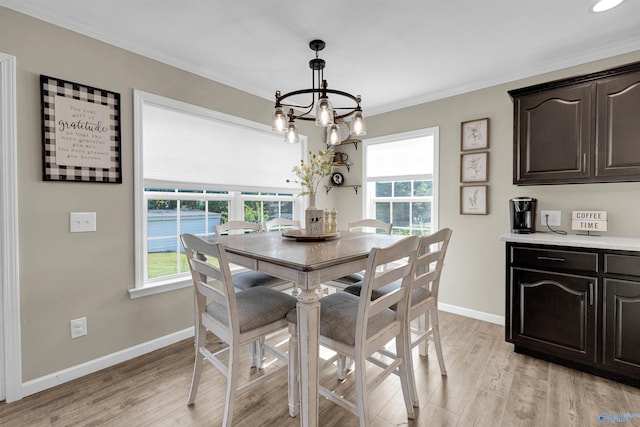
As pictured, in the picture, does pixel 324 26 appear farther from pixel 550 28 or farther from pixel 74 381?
pixel 74 381

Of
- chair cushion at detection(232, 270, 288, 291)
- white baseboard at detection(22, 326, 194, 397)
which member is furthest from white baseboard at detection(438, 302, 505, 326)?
white baseboard at detection(22, 326, 194, 397)

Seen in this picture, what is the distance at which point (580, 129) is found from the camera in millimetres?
2209

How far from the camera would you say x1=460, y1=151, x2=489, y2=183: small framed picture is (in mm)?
2961

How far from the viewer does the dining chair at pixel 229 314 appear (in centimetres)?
140

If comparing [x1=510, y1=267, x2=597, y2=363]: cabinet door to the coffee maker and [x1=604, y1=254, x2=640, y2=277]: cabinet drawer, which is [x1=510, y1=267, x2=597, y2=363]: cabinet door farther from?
the coffee maker

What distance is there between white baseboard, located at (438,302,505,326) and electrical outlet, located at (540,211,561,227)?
3.28 ft

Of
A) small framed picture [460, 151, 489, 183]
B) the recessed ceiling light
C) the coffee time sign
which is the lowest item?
the coffee time sign

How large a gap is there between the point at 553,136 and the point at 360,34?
169cm

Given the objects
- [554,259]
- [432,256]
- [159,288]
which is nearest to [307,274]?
[432,256]

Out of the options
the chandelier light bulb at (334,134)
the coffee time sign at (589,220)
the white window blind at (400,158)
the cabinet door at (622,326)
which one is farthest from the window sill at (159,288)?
the coffee time sign at (589,220)

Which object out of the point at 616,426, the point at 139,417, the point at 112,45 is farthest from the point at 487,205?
the point at 112,45

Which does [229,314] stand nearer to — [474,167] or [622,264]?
[622,264]

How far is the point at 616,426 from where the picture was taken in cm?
158

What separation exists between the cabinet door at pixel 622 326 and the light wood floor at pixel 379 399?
16cm
